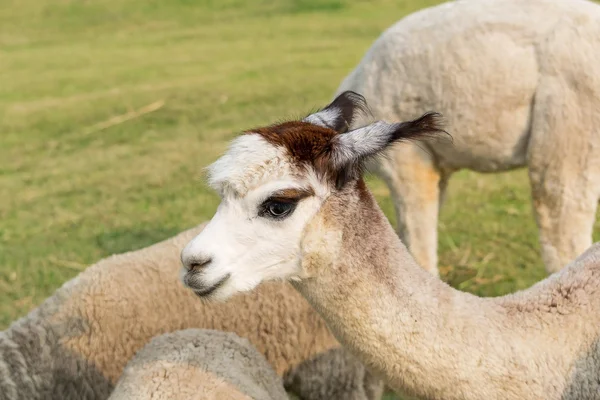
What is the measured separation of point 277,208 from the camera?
8.16 ft

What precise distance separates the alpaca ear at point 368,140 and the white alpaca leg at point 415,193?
1.84m

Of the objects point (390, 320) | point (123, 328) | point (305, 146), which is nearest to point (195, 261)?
point (305, 146)

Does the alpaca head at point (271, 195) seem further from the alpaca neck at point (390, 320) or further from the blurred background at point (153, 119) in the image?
the blurred background at point (153, 119)

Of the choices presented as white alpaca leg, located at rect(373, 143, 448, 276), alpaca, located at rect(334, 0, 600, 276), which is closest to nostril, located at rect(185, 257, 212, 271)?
alpaca, located at rect(334, 0, 600, 276)

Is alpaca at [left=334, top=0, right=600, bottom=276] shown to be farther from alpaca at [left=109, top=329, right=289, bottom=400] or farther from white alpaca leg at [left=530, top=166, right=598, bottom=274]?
alpaca at [left=109, top=329, right=289, bottom=400]

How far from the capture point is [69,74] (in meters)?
15.6

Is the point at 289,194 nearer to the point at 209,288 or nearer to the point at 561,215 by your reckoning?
the point at 209,288

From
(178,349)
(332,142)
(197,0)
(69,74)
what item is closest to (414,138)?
(332,142)

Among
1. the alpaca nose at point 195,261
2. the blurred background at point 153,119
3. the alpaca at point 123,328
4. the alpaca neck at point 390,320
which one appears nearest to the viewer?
the alpaca nose at point 195,261

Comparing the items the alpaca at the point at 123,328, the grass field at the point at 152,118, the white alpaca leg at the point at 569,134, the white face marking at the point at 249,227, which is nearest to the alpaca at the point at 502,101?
the white alpaca leg at the point at 569,134

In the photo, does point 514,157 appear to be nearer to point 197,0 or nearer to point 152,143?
point 152,143

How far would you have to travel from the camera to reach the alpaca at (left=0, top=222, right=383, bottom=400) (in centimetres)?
351

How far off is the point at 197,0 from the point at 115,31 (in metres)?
3.32

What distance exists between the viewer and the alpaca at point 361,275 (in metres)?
2.47
